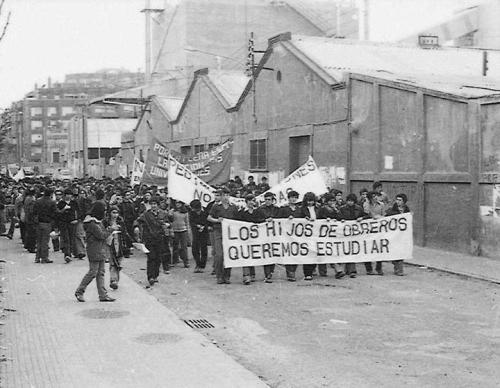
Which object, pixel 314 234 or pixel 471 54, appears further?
pixel 471 54

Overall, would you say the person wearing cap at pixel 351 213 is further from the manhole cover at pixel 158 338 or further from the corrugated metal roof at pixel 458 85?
the manhole cover at pixel 158 338

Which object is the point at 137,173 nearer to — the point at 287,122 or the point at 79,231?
the point at 79,231

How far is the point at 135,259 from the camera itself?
16922mm

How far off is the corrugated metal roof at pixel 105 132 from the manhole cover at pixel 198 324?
6271 cm

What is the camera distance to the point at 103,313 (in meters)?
10.4

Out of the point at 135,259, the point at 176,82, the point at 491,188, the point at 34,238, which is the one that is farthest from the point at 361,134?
the point at 176,82

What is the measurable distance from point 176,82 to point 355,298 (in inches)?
1848

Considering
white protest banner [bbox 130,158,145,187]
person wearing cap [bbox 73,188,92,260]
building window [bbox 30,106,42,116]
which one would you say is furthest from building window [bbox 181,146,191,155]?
building window [bbox 30,106,42,116]

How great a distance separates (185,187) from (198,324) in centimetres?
619

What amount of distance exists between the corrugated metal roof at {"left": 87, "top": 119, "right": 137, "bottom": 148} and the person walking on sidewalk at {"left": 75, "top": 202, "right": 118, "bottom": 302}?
61124 millimetres

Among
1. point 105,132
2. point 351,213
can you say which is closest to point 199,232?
point 351,213

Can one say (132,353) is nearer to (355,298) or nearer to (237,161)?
→ (355,298)

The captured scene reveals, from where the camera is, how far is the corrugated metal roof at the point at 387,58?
2608cm

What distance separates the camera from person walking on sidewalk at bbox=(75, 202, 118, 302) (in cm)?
1108
